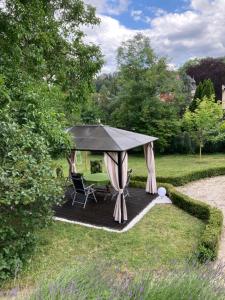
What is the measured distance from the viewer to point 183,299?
274cm

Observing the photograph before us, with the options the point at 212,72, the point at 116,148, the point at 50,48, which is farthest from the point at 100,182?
the point at 212,72

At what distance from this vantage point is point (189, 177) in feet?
41.7

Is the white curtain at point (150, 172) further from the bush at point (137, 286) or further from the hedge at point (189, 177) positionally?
the bush at point (137, 286)

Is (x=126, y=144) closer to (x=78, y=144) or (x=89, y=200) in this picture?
(x=78, y=144)

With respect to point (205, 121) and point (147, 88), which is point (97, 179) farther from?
point (147, 88)

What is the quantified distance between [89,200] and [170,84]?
514 inches

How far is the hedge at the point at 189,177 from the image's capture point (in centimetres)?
1212

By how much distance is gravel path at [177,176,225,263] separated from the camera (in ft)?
33.0

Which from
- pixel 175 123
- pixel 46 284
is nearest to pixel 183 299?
pixel 46 284

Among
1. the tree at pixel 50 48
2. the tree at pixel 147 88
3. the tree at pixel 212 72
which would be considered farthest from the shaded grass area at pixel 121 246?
the tree at pixel 212 72

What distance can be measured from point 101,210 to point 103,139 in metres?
2.27

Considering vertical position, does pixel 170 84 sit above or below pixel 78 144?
above

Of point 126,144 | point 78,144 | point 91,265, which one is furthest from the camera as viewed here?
point 78,144

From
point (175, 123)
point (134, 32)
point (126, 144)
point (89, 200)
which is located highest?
point (134, 32)
